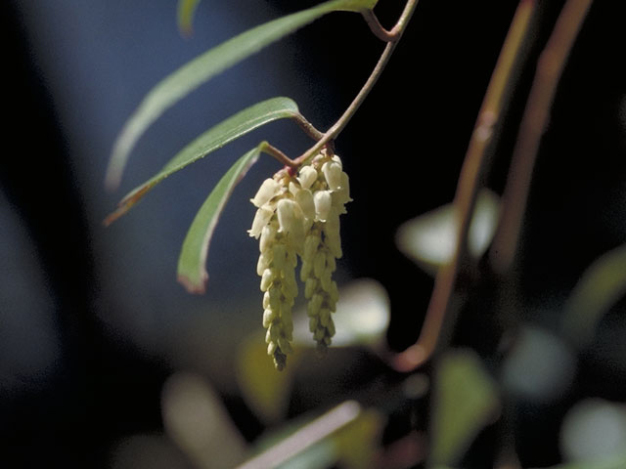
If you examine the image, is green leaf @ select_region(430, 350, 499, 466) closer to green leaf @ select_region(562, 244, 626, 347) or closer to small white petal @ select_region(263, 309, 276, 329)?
green leaf @ select_region(562, 244, 626, 347)

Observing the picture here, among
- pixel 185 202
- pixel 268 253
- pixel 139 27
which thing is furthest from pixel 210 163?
pixel 268 253

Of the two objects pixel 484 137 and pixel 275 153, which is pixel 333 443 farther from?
pixel 275 153

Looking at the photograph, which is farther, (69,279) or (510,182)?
(69,279)

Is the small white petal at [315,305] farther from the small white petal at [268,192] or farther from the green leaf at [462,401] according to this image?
the green leaf at [462,401]

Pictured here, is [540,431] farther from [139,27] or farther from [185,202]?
[139,27]

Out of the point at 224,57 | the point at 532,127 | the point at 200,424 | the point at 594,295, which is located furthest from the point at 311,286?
the point at 200,424

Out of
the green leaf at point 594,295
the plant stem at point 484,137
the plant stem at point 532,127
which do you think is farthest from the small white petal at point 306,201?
the green leaf at point 594,295
